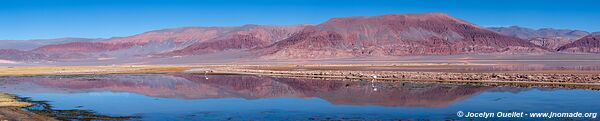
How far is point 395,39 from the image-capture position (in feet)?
525

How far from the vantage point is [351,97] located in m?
30.4

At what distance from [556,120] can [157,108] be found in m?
15.6

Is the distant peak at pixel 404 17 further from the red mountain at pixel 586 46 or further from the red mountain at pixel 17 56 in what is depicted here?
the red mountain at pixel 17 56

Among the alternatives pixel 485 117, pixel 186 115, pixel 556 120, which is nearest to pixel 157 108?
pixel 186 115

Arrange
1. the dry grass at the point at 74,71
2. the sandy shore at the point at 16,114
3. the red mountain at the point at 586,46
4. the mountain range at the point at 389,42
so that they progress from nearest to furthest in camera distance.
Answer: the sandy shore at the point at 16,114 → the dry grass at the point at 74,71 → the mountain range at the point at 389,42 → the red mountain at the point at 586,46

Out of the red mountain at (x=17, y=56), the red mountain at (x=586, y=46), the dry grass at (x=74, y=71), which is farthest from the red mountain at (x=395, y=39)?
the dry grass at (x=74, y=71)

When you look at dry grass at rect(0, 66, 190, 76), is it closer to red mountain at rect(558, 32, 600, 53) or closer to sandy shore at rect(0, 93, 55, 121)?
sandy shore at rect(0, 93, 55, 121)

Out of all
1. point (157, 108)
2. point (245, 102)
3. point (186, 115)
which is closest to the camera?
point (186, 115)

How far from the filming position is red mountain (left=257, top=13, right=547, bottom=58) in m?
147

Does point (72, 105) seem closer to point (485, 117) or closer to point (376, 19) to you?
point (485, 117)

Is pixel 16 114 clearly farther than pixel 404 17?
No

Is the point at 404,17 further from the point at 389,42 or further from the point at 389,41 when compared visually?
the point at 389,42

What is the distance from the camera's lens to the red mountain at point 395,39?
14675 cm

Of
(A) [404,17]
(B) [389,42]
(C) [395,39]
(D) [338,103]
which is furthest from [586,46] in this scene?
(D) [338,103]
